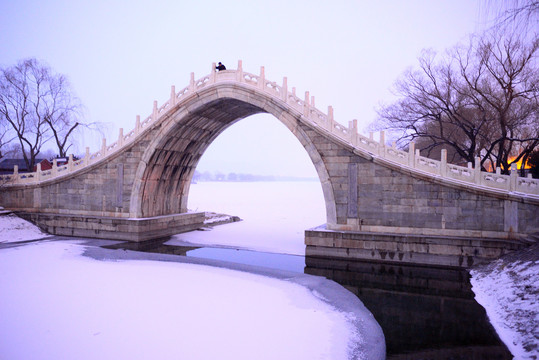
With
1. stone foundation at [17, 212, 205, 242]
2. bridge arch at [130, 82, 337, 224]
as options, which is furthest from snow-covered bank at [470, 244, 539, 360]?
stone foundation at [17, 212, 205, 242]

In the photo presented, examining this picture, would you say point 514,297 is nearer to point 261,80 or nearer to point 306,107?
point 306,107

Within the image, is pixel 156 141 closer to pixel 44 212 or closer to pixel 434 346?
pixel 44 212

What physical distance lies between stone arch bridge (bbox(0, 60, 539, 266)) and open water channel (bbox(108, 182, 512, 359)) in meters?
1.16

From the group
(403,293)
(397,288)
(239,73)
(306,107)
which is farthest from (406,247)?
(239,73)

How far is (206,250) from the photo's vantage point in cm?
1883

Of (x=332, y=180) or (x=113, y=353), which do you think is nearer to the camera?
(x=113, y=353)

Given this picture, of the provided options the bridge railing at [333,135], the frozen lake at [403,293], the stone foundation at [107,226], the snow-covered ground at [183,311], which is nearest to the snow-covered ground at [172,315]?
the snow-covered ground at [183,311]

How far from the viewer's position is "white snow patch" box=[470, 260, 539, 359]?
7.66 metres

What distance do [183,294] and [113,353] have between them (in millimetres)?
3733

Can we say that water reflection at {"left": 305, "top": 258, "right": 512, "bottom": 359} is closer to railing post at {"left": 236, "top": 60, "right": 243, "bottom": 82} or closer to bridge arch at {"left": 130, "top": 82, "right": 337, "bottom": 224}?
bridge arch at {"left": 130, "top": 82, "right": 337, "bottom": 224}

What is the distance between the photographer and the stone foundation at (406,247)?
14.1 m

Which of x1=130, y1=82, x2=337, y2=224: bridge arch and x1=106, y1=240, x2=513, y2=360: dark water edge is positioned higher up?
x1=130, y1=82, x2=337, y2=224: bridge arch

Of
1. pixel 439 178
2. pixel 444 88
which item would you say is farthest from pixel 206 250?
pixel 444 88

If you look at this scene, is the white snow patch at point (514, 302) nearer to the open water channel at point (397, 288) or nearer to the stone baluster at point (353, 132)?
the open water channel at point (397, 288)
